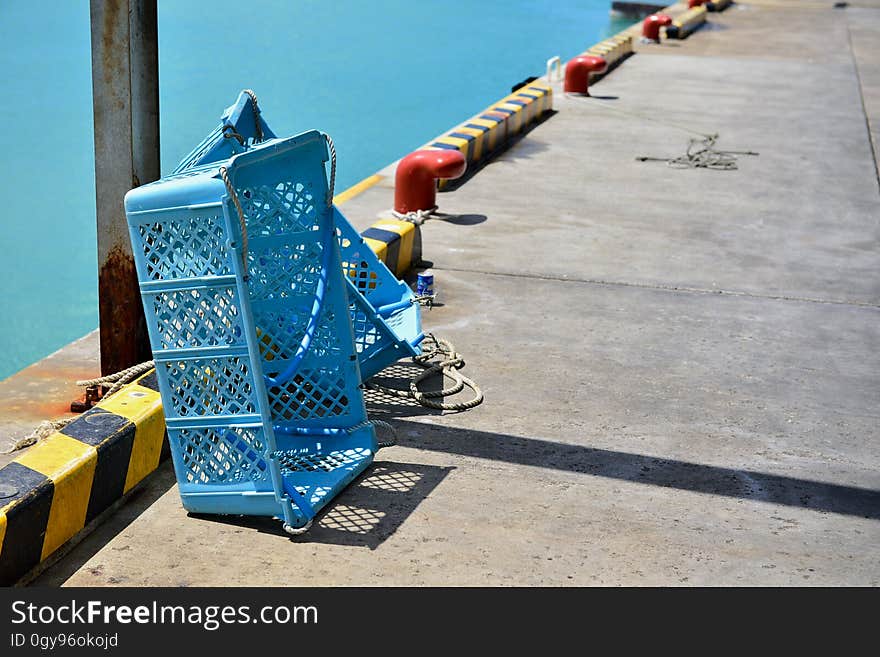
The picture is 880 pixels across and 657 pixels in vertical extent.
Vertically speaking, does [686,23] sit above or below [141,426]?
above

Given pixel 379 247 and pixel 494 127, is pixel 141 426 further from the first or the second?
pixel 494 127

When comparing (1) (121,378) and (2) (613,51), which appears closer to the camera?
(1) (121,378)

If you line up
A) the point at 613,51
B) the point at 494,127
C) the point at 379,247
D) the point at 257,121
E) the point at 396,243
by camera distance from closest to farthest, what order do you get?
the point at 257,121
the point at 379,247
the point at 396,243
the point at 494,127
the point at 613,51

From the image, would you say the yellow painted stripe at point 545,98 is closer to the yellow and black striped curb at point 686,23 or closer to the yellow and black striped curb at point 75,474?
the yellow and black striped curb at point 686,23

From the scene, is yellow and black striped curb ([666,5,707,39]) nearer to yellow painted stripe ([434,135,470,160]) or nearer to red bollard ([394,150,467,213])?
yellow painted stripe ([434,135,470,160])

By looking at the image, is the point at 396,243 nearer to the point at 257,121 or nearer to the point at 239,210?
the point at 257,121

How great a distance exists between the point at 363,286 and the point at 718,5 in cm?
2033

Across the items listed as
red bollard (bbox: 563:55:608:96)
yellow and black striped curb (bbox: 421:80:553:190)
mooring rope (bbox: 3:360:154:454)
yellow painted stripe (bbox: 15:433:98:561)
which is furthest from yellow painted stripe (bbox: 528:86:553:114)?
yellow painted stripe (bbox: 15:433:98:561)

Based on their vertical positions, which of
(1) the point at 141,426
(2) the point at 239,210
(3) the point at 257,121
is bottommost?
(1) the point at 141,426

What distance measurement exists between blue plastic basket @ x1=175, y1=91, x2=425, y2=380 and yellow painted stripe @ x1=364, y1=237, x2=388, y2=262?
0.79 meters

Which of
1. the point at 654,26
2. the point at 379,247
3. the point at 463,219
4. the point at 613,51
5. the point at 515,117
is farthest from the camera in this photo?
the point at 654,26

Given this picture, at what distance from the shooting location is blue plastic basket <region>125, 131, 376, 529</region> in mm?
3801

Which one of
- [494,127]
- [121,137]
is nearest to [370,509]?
[121,137]

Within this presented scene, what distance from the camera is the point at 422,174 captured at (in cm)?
789
